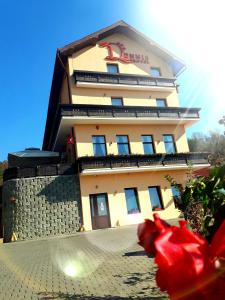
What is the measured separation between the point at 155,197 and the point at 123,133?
5506 mm

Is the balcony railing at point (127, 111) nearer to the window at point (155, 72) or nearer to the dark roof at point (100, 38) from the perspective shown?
the window at point (155, 72)

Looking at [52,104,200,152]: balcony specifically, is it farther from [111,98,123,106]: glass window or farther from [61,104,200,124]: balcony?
[111,98,123,106]: glass window

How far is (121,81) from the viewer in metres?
24.5

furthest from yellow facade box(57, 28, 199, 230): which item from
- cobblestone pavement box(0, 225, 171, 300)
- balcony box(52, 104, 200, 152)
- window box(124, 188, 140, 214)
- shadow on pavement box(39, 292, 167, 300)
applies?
shadow on pavement box(39, 292, 167, 300)

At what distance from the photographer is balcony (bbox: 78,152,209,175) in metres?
20.9

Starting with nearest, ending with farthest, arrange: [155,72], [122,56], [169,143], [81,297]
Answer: [81,297]
[169,143]
[122,56]
[155,72]

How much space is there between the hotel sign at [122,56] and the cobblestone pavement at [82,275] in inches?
695

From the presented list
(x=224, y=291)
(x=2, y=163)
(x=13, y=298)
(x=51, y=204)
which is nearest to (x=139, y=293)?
(x=13, y=298)

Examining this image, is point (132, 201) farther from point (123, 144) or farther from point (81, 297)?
point (81, 297)

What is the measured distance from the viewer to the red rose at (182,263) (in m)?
0.57

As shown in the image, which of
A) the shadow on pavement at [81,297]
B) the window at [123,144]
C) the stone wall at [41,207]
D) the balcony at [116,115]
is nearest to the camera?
the shadow on pavement at [81,297]

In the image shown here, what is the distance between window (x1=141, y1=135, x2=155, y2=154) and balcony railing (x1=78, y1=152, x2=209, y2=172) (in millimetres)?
1154

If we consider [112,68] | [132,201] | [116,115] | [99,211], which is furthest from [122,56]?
[99,211]

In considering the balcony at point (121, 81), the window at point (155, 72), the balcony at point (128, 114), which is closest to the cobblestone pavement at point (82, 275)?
the balcony at point (128, 114)
